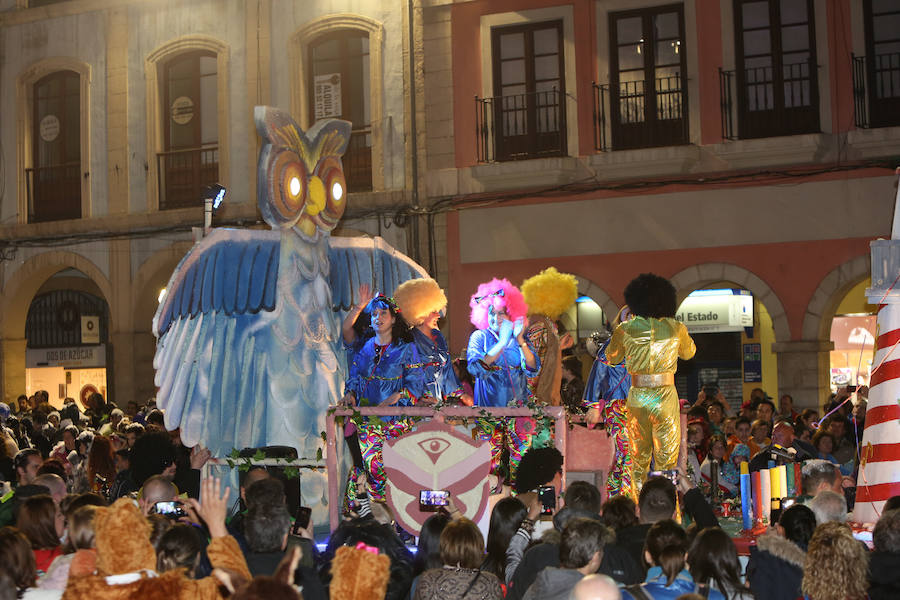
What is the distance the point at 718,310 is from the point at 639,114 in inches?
136

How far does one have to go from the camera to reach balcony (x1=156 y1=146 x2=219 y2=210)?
1920cm

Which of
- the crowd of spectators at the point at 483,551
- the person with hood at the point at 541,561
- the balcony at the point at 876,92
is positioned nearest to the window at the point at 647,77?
the balcony at the point at 876,92

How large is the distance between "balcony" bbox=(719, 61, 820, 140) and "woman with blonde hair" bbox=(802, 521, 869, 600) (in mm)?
11883

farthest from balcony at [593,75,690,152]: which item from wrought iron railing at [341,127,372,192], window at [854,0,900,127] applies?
wrought iron railing at [341,127,372,192]

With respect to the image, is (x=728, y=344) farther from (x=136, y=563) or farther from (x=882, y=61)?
(x=136, y=563)

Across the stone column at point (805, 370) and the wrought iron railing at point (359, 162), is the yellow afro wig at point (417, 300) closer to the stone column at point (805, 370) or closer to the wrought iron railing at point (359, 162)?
the stone column at point (805, 370)

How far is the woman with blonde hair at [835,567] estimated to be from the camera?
4.67 m

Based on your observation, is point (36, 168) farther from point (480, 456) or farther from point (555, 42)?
point (480, 456)

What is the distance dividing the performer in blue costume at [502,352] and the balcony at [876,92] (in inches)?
314

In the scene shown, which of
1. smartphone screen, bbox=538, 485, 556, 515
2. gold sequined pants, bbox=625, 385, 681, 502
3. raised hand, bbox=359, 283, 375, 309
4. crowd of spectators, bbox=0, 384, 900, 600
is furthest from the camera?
raised hand, bbox=359, 283, 375, 309

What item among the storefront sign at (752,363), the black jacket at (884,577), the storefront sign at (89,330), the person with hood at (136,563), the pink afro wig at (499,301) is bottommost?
the black jacket at (884,577)

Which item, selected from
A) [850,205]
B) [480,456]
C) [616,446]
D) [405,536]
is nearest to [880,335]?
[616,446]

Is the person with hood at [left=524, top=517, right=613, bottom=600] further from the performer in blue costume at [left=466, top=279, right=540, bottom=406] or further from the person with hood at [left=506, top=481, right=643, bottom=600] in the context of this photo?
the performer in blue costume at [left=466, top=279, right=540, bottom=406]

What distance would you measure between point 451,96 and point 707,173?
3876 millimetres
